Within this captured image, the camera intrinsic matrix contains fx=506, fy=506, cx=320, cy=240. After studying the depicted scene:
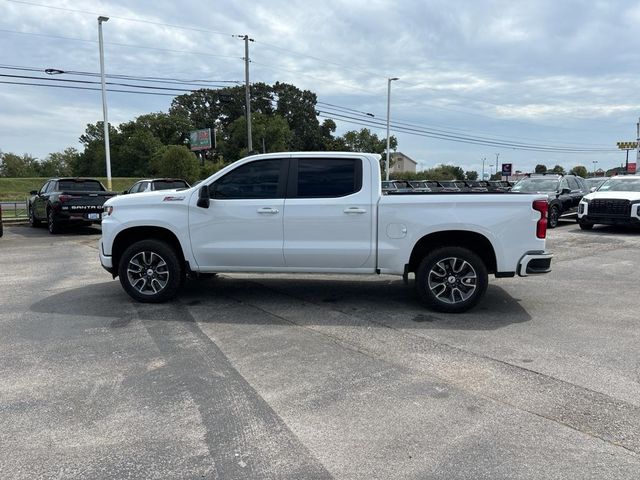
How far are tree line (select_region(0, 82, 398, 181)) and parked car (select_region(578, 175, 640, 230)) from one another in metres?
63.5

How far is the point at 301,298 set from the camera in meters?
7.02

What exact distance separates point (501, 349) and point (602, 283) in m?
4.21

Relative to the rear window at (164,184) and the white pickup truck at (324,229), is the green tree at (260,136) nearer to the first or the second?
the rear window at (164,184)

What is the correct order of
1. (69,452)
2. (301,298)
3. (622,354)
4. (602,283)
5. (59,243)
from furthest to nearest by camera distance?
(59,243), (602,283), (301,298), (622,354), (69,452)

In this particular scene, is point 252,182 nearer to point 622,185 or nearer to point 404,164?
point 622,185

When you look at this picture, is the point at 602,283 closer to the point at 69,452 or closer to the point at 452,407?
the point at 452,407

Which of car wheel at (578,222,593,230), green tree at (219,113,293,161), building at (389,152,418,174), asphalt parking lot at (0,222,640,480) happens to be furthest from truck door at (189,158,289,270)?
building at (389,152,418,174)

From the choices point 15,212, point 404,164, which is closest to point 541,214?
point 15,212

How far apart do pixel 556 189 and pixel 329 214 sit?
13434mm

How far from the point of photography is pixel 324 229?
6.25 metres

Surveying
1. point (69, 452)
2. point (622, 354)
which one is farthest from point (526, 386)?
point (69, 452)

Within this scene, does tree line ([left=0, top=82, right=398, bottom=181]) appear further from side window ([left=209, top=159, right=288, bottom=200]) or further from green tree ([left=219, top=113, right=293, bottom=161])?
side window ([left=209, top=159, right=288, bottom=200])

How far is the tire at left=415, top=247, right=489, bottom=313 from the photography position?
6.10 metres

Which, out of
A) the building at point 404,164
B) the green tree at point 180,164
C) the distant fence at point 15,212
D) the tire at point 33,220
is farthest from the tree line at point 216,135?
the tire at point 33,220
